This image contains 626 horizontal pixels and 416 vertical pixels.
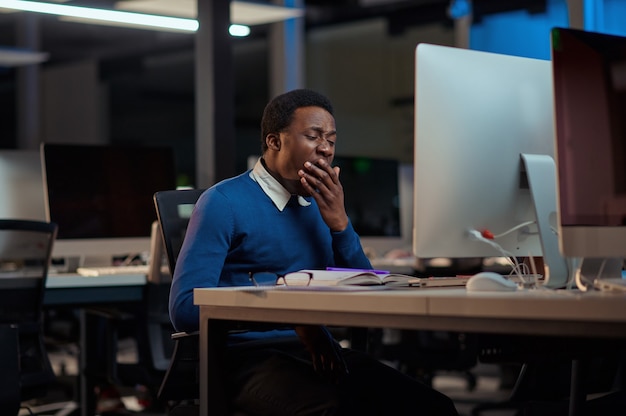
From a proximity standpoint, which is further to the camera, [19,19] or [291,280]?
[19,19]

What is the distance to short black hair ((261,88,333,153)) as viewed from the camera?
7.96ft

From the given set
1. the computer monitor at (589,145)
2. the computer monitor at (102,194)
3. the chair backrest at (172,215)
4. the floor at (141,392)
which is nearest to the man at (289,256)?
the chair backrest at (172,215)

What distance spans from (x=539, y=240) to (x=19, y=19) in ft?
23.7

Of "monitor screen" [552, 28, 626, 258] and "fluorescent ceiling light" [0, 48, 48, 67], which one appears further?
"fluorescent ceiling light" [0, 48, 48, 67]

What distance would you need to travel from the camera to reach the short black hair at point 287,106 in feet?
7.96

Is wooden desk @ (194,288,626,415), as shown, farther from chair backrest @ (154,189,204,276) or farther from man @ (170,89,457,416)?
chair backrest @ (154,189,204,276)

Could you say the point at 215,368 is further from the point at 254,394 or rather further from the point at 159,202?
the point at 159,202

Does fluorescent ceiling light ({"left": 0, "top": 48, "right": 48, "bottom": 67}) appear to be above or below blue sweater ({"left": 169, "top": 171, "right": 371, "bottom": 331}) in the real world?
above

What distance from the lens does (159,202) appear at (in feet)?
8.82

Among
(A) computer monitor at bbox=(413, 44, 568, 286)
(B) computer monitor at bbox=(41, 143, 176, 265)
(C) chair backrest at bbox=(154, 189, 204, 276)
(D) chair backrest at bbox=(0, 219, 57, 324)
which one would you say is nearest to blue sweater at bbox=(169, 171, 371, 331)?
(C) chair backrest at bbox=(154, 189, 204, 276)

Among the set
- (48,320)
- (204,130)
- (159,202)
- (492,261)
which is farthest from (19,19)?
(159,202)

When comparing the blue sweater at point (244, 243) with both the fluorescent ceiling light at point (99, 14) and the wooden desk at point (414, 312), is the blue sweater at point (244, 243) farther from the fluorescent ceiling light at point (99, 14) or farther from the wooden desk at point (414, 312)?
the fluorescent ceiling light at point (99, 14)

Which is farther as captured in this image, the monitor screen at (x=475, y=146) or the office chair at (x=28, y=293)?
the office chair at (x=28, y=293)

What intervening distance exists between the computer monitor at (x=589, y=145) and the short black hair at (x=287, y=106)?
78cm
